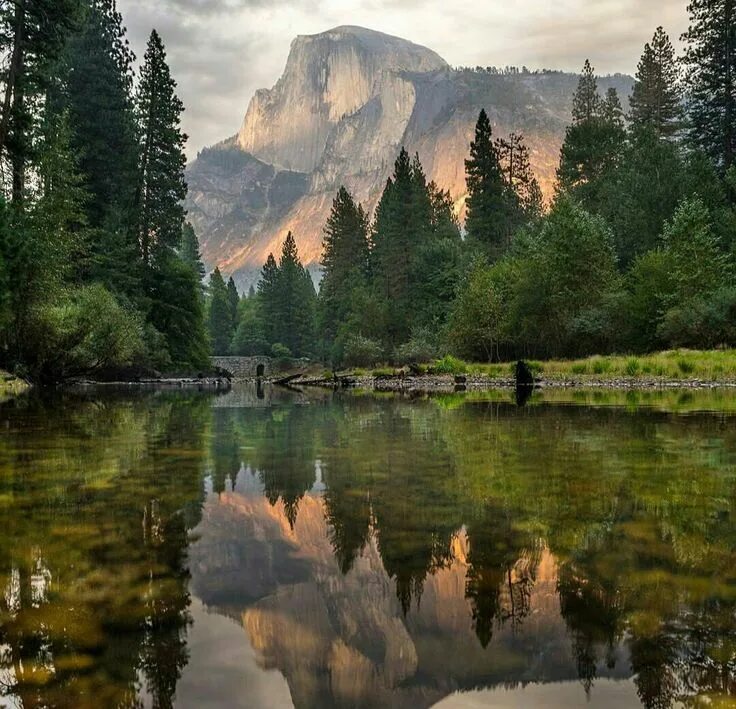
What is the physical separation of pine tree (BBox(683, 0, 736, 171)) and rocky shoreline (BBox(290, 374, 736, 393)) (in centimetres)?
2819

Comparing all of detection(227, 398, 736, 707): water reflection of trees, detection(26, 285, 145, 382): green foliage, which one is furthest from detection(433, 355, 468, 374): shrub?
detection(227, 398, 736, 707): water reflection of trees

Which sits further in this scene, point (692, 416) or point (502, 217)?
point (502, 217)

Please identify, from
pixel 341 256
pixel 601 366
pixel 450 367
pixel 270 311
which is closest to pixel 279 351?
pixel 270 311

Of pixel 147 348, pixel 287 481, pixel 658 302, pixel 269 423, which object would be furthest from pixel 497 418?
pixel 147 348

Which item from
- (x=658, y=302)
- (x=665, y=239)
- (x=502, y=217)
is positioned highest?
(x=502, y=217)

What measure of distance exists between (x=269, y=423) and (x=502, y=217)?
6112 cm

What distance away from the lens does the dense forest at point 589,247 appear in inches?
1667

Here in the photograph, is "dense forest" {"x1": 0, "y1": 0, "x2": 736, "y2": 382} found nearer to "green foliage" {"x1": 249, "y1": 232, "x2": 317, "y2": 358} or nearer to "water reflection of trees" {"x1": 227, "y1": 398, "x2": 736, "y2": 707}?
"water reflection of trees" {"x1": 227, "y1": 398, "x2": 736, "y2": 707}

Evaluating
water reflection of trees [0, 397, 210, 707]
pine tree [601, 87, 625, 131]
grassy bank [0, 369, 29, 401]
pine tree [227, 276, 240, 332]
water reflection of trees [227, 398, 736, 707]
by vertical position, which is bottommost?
water reflection of trees [227, 398, 736, 707]

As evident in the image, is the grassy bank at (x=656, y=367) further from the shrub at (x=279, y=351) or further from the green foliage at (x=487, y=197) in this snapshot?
the shrub at (x=279, y=351)

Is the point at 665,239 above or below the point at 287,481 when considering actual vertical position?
above

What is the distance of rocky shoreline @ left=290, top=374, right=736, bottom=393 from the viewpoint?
31.7 meters

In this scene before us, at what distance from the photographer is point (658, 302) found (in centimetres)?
4150

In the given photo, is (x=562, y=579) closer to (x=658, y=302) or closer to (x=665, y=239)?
(x=658, y=302)
